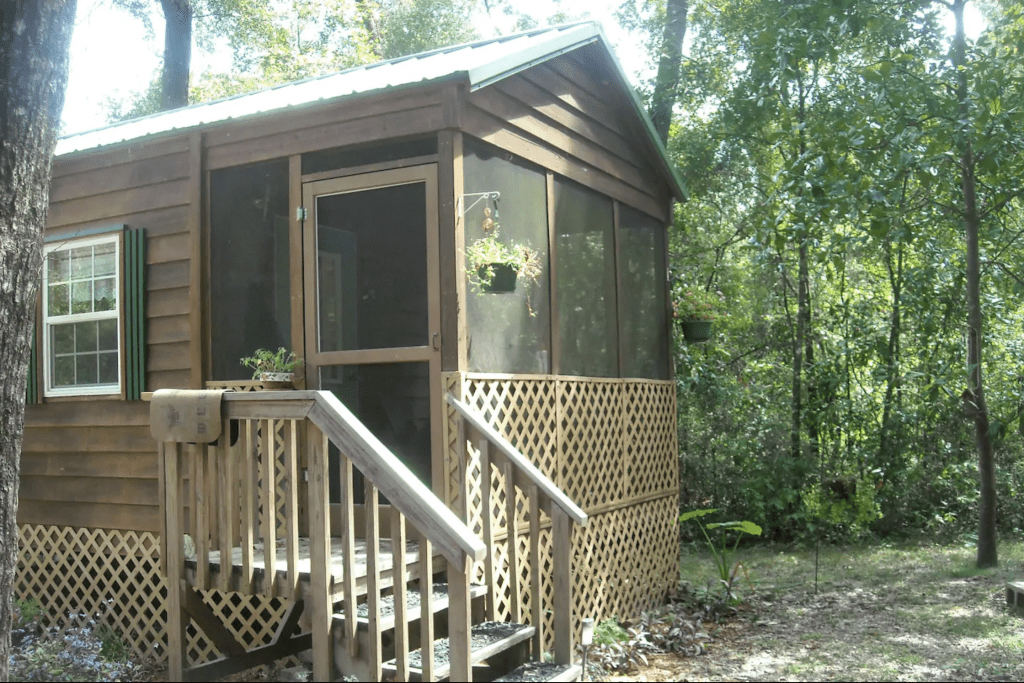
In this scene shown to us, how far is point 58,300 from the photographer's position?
24.2 feet

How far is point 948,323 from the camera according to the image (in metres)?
10.6

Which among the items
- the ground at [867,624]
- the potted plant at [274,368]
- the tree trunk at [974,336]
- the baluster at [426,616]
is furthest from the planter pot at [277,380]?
the tree trunk at [974,336]

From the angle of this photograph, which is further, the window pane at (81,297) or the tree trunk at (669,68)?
the tree trunk at (669,68)

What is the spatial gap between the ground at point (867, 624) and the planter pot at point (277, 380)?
2.74 metres

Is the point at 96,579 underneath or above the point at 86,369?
underneath

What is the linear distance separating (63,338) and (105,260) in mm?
736

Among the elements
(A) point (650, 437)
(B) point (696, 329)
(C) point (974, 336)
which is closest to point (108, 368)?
(A) point (650, 437)

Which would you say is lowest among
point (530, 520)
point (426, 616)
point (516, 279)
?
point (426, 616)

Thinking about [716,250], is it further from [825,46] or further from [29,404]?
[29,404]

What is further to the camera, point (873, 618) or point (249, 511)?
point (873, 618)

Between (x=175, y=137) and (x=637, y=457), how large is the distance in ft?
14.4

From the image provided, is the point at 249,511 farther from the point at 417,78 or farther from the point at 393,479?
the point at 417,78

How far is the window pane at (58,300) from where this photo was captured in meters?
7.35

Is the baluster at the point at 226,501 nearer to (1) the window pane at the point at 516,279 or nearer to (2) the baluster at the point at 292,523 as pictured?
(2) the baluster at the point at 292,523
